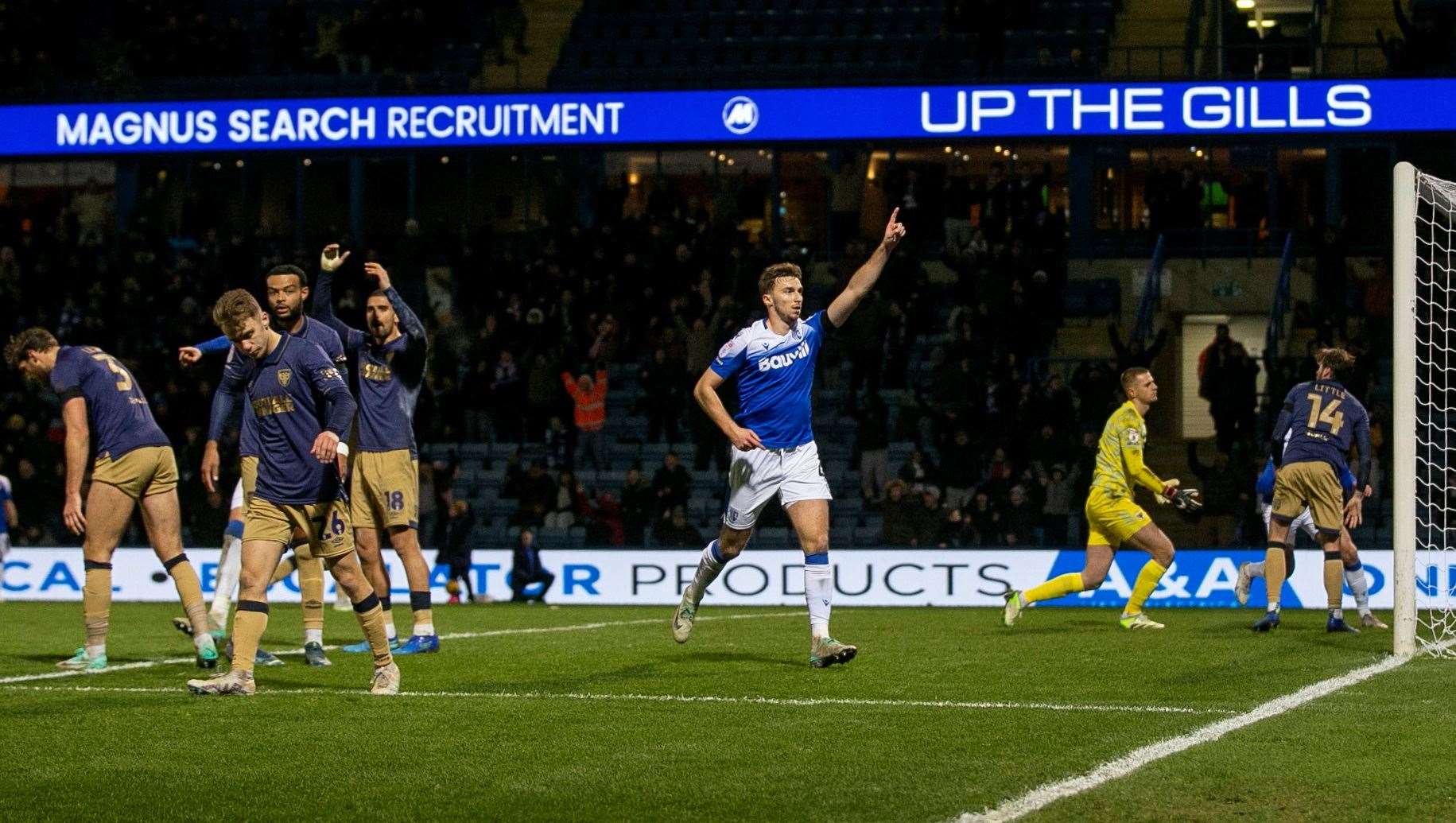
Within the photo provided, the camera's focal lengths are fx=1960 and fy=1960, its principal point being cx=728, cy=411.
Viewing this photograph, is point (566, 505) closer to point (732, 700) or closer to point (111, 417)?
point (111, 417)

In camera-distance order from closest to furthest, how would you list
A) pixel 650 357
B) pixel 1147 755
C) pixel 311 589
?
pixel 1147 755
pixel 311 589
pixel 650 357

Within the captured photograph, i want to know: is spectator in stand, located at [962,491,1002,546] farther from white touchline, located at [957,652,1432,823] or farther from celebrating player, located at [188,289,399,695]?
celebrating player, located at [188,289,399,695]

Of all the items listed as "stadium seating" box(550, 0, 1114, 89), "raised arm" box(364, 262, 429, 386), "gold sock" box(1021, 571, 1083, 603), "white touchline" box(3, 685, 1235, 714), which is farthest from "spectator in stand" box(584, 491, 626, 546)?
"white touchline" box(3, 685, 1235, 714)

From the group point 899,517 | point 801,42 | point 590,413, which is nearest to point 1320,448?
point 899,517

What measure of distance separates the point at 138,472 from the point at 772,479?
3.60m

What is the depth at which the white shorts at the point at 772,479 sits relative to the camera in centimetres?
1072

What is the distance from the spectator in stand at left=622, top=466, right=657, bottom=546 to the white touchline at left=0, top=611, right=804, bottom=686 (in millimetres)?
5754

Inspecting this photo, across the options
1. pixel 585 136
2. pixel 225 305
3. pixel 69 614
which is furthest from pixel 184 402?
pixel 225 305

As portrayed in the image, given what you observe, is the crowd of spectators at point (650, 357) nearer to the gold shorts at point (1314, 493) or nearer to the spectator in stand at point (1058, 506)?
the spectator in stand at point (1058, 506)

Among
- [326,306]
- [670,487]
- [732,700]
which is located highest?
[326,306]

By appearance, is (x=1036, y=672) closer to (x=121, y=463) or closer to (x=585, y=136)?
(x=121, y=463)

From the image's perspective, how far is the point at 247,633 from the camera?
9273 mm

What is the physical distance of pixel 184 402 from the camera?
87.9 feet

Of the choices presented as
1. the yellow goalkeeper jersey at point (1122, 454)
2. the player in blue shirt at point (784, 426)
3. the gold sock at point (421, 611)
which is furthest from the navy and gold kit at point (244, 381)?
the yellow goalkeeper jersey at point (1122, 454)
